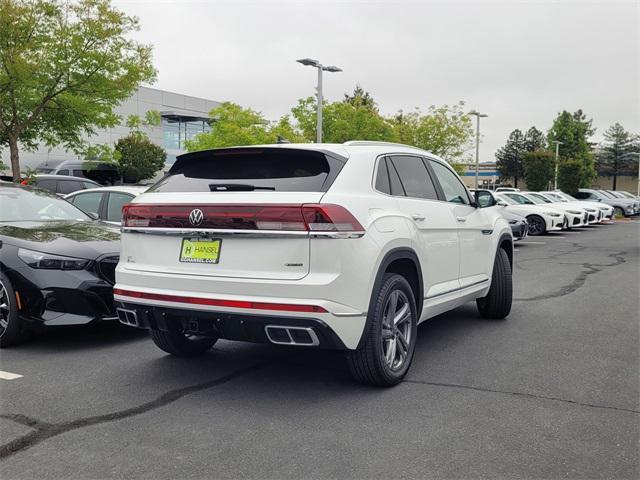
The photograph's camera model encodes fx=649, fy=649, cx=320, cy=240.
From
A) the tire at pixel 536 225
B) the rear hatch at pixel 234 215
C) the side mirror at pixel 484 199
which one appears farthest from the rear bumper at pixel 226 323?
the tire at pixel 536 225

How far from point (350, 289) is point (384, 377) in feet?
2.72

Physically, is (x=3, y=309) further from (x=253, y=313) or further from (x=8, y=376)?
(x=253, y=313)

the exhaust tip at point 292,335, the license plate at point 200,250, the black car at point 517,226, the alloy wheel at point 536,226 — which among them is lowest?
the alloy wheel at point 536,226

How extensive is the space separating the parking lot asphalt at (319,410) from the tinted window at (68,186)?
523 inches

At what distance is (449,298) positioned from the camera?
227 inches

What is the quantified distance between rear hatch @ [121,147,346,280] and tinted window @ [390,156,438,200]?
92 cm

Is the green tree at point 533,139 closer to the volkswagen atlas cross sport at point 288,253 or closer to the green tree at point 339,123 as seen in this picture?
the green tree at point 339,123

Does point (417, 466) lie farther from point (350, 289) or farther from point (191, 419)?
point (191, 419)

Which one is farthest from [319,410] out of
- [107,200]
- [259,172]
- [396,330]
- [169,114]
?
[169,114]

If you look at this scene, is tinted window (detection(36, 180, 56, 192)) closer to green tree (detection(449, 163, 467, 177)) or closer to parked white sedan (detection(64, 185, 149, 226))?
parked white sedan (detection(64, 185, 149, 226))

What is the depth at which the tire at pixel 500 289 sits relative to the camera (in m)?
7.15

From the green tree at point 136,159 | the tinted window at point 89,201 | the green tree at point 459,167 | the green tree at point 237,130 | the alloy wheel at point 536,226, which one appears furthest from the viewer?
the green tree at point 136,159

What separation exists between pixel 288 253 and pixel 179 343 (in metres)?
1.83

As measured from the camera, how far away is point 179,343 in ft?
17.9
